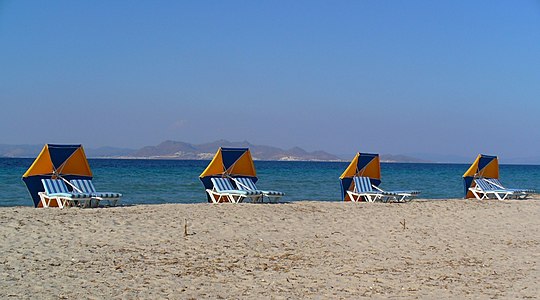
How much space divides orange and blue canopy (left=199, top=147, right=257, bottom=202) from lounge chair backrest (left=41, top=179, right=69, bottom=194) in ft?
9.59

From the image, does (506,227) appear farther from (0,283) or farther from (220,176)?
(0,283)

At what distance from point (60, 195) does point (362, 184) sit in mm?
6972

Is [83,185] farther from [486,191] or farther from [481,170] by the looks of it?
[481,170]

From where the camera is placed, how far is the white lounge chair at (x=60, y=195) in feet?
40.7

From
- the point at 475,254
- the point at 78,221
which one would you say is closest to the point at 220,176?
the point at 78,221

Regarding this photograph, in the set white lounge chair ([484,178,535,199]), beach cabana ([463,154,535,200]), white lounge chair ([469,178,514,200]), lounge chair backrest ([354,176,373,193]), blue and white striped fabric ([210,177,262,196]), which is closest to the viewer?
blue and white striped fabric ([210,177,262,196])

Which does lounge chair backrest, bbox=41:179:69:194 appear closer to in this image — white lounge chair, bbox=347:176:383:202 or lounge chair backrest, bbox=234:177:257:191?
lounge chair backrest, bbox=234:177:257:191

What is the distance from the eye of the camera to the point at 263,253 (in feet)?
28.4

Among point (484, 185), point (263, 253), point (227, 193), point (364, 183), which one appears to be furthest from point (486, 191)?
point (263, 253)

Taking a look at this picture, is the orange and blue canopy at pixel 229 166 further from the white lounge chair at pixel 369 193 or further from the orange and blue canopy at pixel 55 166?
the orange and blue canopy at pixel 55 166

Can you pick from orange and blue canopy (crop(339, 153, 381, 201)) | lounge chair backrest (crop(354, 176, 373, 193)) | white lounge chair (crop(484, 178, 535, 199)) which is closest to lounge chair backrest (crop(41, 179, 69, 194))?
orange and blue canopy (crop(339, 153, 381, 201))

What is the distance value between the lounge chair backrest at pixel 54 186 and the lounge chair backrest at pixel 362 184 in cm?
651

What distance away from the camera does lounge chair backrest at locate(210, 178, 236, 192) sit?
566 inches

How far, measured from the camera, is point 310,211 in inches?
512
